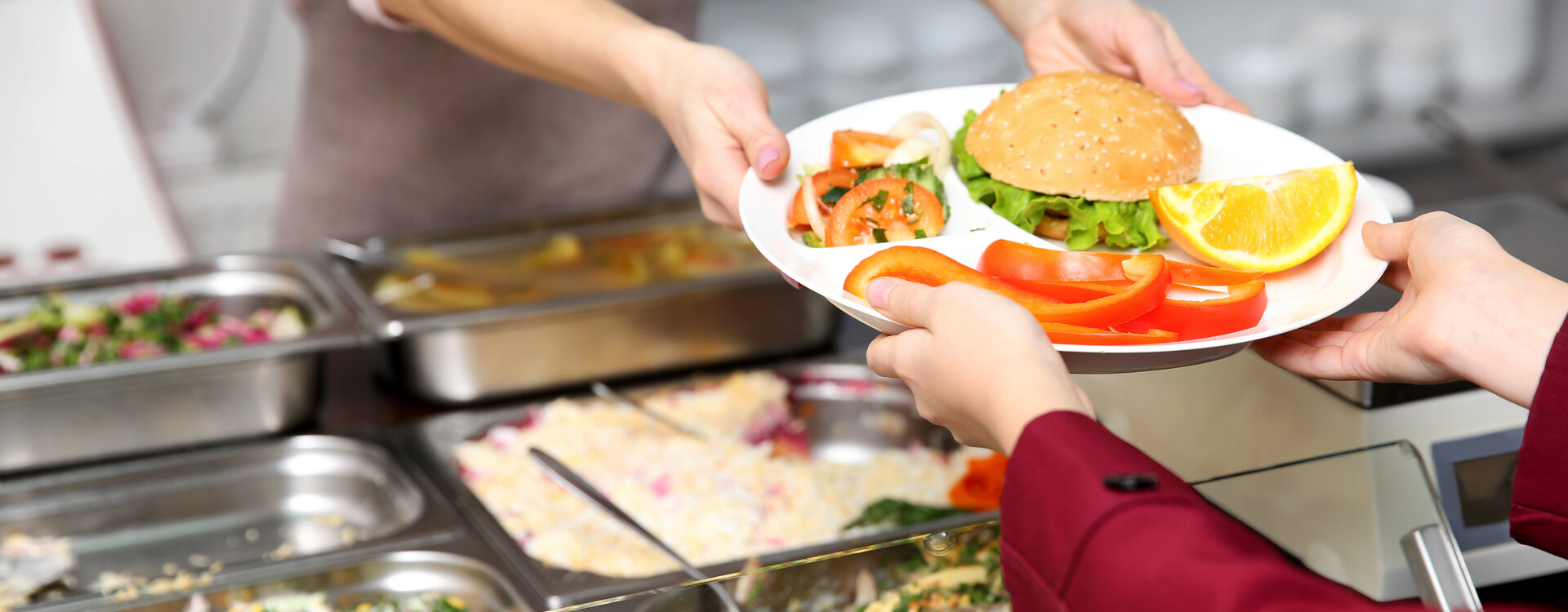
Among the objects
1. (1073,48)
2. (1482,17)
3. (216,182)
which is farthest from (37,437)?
(1482,17)

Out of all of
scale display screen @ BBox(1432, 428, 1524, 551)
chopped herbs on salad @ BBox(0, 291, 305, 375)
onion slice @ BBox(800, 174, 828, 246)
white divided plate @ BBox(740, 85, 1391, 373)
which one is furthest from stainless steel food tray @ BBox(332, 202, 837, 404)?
scale display screen @ BBox(1432, 428, 1524, 551)

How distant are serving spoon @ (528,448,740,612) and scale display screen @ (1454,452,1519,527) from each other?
0.94 metres

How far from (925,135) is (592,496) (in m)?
0.71

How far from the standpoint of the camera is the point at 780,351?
2.10 metres

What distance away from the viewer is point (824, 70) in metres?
3.99

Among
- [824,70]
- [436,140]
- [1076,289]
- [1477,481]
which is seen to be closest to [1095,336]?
[1076,289]

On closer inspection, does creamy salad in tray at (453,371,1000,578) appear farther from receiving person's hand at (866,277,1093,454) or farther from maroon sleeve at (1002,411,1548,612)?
maroon sleeve at (1002,411,1548,612)

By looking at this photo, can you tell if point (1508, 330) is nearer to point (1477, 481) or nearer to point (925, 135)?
point (1477, 481)

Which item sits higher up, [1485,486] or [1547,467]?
[1547,467]

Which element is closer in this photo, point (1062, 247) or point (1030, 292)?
point (1030, 292)

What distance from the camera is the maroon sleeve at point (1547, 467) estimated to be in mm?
943

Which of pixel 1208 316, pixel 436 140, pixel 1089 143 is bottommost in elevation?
pixel 1208 316

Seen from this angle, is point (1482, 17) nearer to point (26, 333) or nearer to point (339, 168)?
point (339, 168)

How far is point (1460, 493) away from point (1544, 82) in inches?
146
